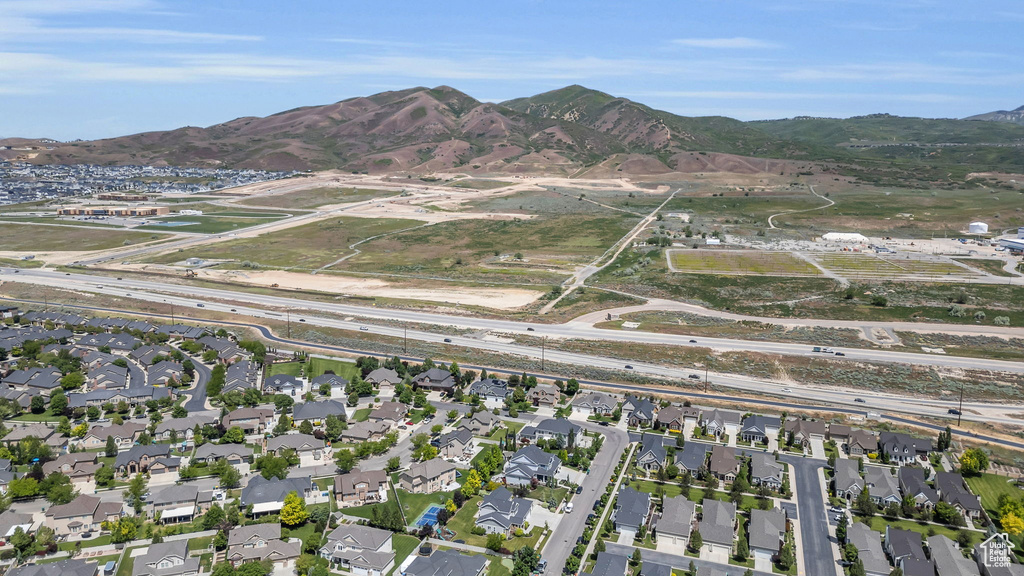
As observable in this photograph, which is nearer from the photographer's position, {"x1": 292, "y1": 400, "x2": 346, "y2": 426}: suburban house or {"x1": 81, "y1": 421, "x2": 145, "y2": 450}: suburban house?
{"x1": 81, "y1": 421, "x2": 145, "y2": 450}: suburban house

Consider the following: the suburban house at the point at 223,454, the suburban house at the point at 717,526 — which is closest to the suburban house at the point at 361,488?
the suburban house at the point at 223,454

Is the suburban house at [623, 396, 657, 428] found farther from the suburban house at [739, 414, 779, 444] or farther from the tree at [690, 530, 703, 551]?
the tree at [690, 530, 703, 551]

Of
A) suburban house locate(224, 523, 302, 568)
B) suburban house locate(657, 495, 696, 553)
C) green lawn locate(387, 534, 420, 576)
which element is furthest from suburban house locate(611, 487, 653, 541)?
suburban house locate(224, 523, 302, 568)

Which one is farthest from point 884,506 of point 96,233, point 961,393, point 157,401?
point 96,233

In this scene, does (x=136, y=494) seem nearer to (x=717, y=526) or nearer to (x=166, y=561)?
(x=166, y=561)

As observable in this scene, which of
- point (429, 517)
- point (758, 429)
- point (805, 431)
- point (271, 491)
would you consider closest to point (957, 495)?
point (805, 431)

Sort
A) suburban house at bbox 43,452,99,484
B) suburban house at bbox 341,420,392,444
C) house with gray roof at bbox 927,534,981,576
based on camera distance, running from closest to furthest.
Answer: house with gray roof at bbox 927,534,981,576
suburban house at bbox 43,452,99,484
suburban house at bbox 341,420,392,444
